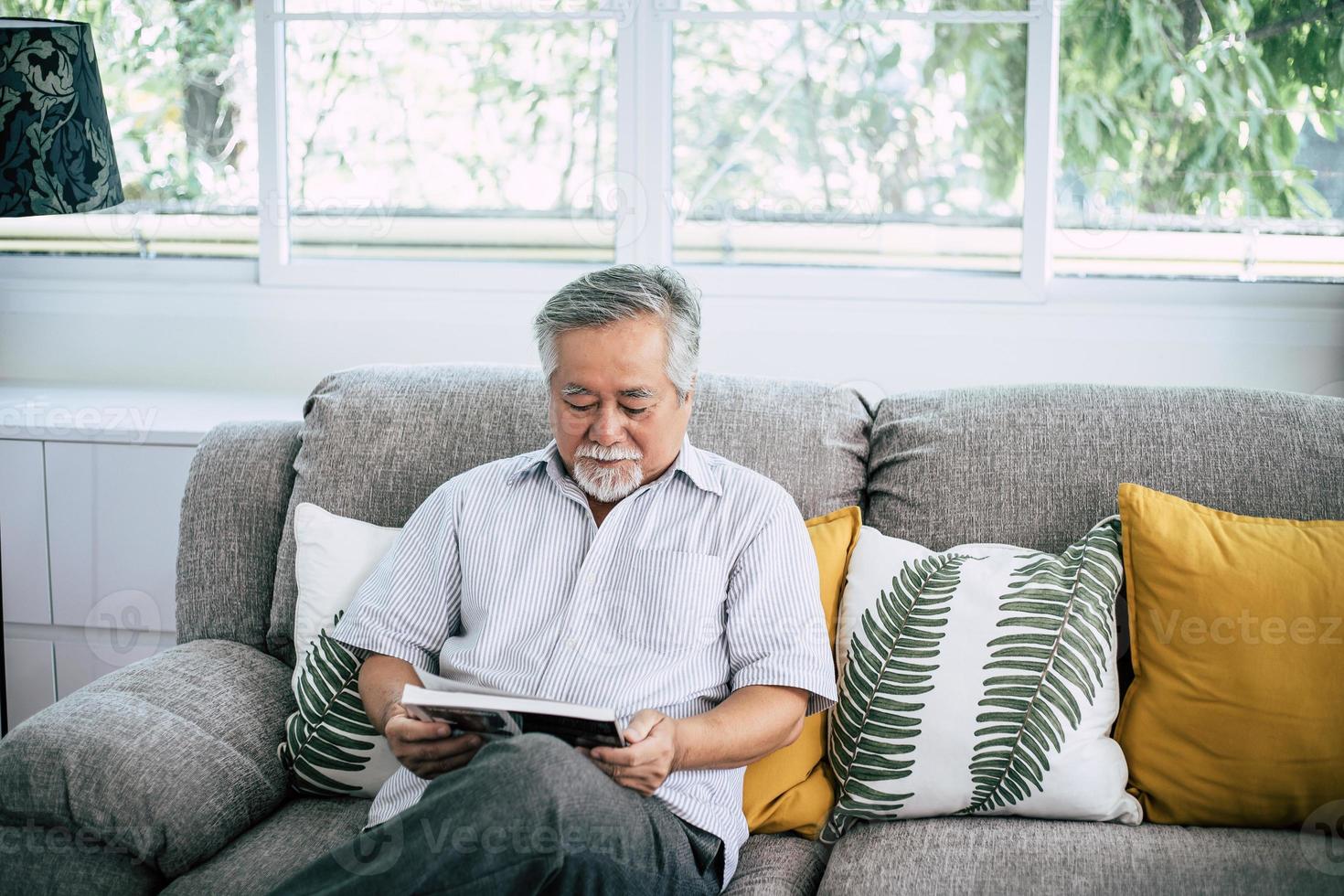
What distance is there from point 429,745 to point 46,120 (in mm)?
1302

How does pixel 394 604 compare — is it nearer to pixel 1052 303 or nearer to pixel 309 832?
pixel 309 832

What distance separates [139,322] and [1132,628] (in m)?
2.28

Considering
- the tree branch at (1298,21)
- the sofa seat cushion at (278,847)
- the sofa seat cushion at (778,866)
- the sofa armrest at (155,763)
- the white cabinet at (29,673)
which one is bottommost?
the white cabinet at (29,673)

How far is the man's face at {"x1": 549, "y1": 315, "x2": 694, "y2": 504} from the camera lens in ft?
5.24

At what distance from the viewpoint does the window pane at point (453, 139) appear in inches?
106

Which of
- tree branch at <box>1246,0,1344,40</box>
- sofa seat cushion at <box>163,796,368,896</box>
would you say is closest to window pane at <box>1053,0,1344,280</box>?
tree branch at <box>1246,0,1344,40</box>

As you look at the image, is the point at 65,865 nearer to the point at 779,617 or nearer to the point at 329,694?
the point at 329,694

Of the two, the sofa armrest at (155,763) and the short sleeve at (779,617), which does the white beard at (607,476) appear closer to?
the short sleeve at (779,617)

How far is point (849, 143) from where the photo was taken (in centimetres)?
259

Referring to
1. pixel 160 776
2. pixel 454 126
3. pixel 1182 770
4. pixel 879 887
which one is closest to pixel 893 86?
pixel 454 126

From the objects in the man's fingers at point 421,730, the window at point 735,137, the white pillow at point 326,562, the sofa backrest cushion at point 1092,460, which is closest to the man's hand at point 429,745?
the man's fingers at point 421,730

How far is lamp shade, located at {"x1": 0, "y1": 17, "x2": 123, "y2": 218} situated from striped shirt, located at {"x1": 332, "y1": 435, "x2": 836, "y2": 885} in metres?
0.91

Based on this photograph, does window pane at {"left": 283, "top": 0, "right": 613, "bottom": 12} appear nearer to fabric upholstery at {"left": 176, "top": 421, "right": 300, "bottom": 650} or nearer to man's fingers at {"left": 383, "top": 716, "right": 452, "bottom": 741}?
fabric upholstery at {"left": 176, "top": 421, "right": 300, "bottom": 650}

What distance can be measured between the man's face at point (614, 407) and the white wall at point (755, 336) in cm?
99
